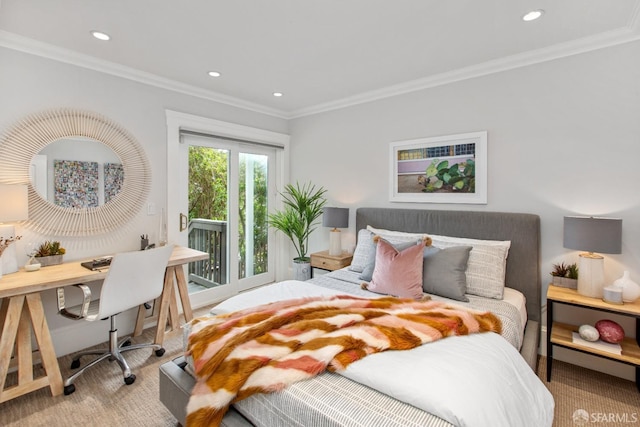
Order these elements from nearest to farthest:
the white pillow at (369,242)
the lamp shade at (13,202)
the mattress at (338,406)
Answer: the mattress at (338,406) → the lamp shade at (13,202) → the white pillow at (369,242)

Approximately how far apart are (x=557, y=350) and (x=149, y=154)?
4.15 meters

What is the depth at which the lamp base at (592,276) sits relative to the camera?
2.17 metres

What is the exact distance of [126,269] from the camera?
2.18m

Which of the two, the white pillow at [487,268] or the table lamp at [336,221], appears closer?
the white pillow at [487,268]

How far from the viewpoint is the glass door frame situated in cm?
327

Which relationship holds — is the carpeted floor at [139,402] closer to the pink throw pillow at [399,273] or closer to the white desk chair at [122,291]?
the white desk chair at [122,291]

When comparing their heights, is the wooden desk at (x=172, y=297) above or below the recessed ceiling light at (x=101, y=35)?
below

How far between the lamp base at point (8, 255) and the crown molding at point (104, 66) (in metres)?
1.38

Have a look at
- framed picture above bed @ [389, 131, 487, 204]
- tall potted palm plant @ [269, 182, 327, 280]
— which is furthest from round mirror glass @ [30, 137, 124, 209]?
framed picture above bed @ [389, 131, 487, 204]

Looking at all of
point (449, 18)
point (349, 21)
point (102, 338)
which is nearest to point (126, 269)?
point (102, 338)

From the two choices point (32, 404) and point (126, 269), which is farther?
point (126, 269)

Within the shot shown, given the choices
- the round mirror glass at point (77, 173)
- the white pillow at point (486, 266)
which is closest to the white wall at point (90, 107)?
the round mirror glass at point (77, 173)

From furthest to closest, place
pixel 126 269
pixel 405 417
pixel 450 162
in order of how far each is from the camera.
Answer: pixel 450 162 → pixel 126 269 → pixel 405 417

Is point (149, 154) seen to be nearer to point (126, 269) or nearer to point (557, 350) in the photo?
point (126, 269)
